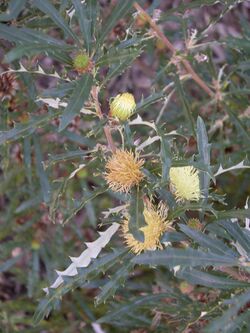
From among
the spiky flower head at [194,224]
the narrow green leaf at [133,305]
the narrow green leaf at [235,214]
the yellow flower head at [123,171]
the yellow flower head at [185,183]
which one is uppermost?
the yellow flower head at [123,171]

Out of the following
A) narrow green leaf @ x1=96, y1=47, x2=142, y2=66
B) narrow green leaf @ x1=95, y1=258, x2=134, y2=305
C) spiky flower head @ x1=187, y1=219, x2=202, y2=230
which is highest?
narrow green leaf @ x1=96, y1=47, x2=142, y2=66

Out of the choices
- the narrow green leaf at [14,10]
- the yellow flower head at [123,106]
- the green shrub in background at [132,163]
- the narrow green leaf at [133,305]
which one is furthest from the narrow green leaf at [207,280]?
the narrow green leaf at [14,10]

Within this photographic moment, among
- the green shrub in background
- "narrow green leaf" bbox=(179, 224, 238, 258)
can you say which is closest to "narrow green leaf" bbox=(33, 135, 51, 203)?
the green shrub in background

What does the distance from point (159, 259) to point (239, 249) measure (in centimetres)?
23

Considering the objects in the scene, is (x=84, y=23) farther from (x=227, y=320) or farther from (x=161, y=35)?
(x=227, y=320)

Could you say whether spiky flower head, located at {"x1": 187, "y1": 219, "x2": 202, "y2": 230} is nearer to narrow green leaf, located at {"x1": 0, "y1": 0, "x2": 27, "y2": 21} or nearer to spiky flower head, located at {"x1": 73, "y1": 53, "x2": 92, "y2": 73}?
spiky flower head, located at {"x1": 73, "y1": 53, "x2": 92, "y2": 73}

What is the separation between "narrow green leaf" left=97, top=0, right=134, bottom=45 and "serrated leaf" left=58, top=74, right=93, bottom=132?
92 millimetres

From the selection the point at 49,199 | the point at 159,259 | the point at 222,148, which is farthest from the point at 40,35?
the point at 222,148

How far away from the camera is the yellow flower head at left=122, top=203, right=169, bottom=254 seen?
3.09 ft

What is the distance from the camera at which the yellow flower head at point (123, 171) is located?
0.95 m

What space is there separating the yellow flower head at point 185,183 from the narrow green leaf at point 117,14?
265 millimetres

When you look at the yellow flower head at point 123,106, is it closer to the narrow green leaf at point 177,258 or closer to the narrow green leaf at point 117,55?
the narrow green leaf at point 117,55

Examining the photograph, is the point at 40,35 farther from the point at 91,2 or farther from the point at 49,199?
the point at 49,199

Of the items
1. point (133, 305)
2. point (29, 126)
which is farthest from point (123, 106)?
point (133, 305)
